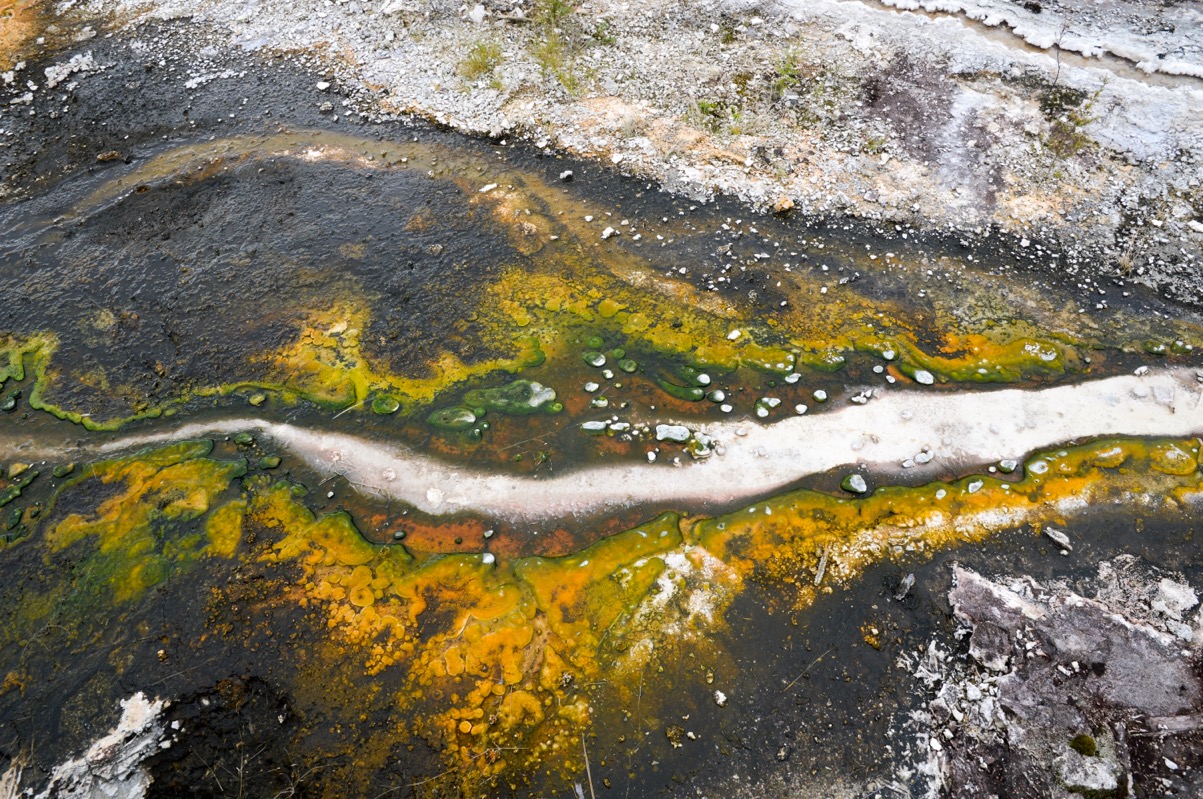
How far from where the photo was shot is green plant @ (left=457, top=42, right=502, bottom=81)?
521 inches

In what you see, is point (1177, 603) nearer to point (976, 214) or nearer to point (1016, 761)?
point (1016, 761)

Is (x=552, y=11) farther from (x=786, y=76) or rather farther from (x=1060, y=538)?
(x=1060, y=538)

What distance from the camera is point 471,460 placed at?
8523 mm

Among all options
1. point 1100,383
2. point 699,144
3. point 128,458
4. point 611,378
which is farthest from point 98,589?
point 1100,383

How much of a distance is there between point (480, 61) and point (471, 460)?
891cm

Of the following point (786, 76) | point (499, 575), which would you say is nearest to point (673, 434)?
point (499, 575)

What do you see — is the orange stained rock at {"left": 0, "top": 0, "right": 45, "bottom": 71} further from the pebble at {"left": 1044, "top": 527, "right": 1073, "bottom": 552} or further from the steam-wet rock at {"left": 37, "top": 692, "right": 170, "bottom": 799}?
the pebble at {"left": 1044, "top": 527, "right": 1073, "bottom": 552}

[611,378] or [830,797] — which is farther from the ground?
[611,378]

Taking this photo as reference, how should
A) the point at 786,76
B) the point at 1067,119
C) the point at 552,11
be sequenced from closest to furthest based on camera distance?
1. the point at 1067,119
2. the point at 786,76
3. the point at 552,11

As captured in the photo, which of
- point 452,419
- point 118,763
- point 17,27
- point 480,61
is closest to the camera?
point 118,763

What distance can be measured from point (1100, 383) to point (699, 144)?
7.10 meters

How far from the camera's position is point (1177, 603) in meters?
7.06

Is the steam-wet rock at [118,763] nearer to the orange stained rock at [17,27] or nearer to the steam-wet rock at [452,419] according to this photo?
the steam-wet rock at [452,419]

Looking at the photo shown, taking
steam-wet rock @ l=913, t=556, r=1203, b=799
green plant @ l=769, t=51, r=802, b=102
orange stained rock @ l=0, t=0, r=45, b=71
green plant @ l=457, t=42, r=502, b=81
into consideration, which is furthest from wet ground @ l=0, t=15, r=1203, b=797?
orange stained rock @ l=0, t=0, r=45, b=71
